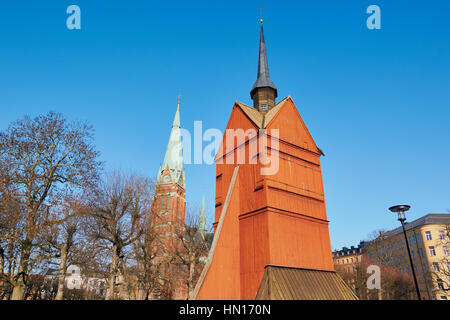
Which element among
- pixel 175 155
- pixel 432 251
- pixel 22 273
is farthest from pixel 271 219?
pixel 175 155

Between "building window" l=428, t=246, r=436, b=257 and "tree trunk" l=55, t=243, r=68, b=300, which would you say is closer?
"tree trunk" l=55, t=243, r=68, b=300

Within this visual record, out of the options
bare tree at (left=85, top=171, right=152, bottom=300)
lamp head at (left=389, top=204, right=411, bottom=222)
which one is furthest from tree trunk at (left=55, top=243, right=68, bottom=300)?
lamp head at (left=389, top=204, right=411, bottom=222)

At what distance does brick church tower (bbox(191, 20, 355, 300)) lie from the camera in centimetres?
1680

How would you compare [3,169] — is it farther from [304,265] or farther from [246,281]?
[304,265]

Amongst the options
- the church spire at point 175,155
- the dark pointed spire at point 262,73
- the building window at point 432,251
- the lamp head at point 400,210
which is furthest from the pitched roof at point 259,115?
the building window at point 432,251

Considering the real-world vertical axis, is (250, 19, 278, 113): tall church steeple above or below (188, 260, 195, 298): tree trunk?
above

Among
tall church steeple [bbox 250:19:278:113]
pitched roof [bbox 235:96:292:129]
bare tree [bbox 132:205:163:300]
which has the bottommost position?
bare tree [bbox 132:205:163:300]

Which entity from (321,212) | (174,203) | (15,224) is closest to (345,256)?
(174,203)

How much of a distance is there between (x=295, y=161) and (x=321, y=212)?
3.89m

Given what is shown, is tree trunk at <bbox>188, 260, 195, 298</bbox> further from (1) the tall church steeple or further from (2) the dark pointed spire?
(2) the dark pointed spire

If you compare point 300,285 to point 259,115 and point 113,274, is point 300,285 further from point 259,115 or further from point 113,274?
point 113,274

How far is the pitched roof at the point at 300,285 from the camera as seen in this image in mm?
15398

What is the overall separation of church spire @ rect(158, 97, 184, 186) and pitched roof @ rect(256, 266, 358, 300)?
51710mm

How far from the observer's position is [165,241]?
3472 centimetres
